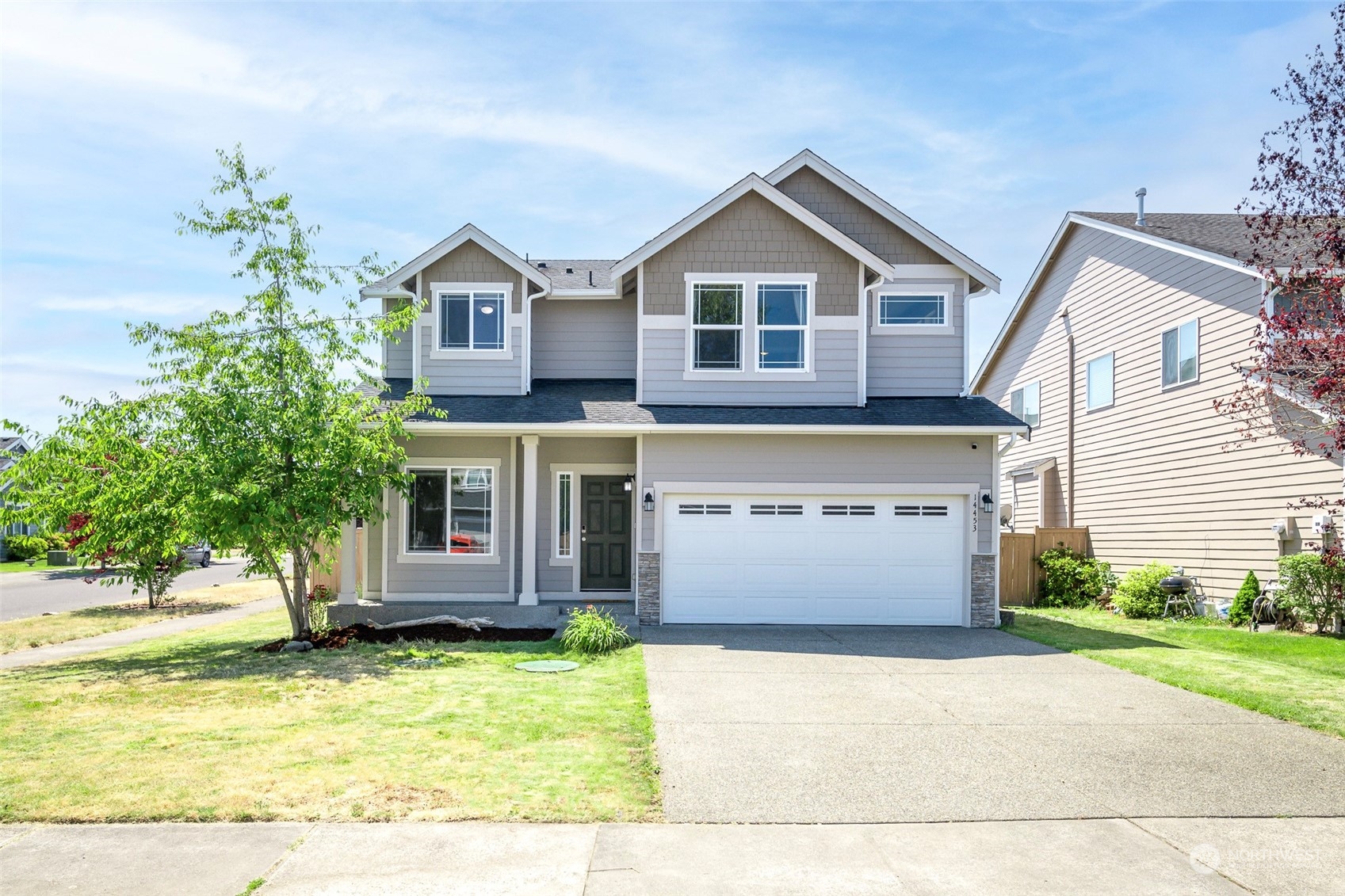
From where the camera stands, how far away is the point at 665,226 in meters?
15.9

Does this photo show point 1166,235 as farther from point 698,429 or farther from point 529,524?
point 529,524

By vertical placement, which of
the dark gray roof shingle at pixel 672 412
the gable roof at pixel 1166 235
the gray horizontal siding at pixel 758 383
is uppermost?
the gable roof at pixel 1166 235

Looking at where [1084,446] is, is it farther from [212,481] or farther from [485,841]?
[485,841]

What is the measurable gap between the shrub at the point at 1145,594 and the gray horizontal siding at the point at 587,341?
1013 cm

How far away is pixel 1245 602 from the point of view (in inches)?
642

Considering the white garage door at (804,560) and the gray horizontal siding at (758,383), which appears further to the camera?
the gray horizontal siding at (758,383)

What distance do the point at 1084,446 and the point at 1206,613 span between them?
5459mm

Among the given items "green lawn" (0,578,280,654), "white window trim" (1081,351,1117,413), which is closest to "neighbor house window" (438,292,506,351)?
"green lawn" (0,578,280,654)

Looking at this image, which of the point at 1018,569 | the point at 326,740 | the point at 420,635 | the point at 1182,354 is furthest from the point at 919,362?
the point at 326,740

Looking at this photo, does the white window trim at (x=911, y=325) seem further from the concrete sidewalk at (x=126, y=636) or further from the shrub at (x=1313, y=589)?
the concrete sidewalk at (x=126, y=636)

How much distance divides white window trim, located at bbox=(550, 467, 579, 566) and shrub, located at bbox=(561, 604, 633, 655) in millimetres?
3136

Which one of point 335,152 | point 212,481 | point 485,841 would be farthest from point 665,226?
point 485,841

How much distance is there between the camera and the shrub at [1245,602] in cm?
1625

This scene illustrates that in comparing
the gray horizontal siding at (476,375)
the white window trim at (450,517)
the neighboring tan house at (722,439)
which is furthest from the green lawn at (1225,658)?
the gray horizontal siding at (476,375)
